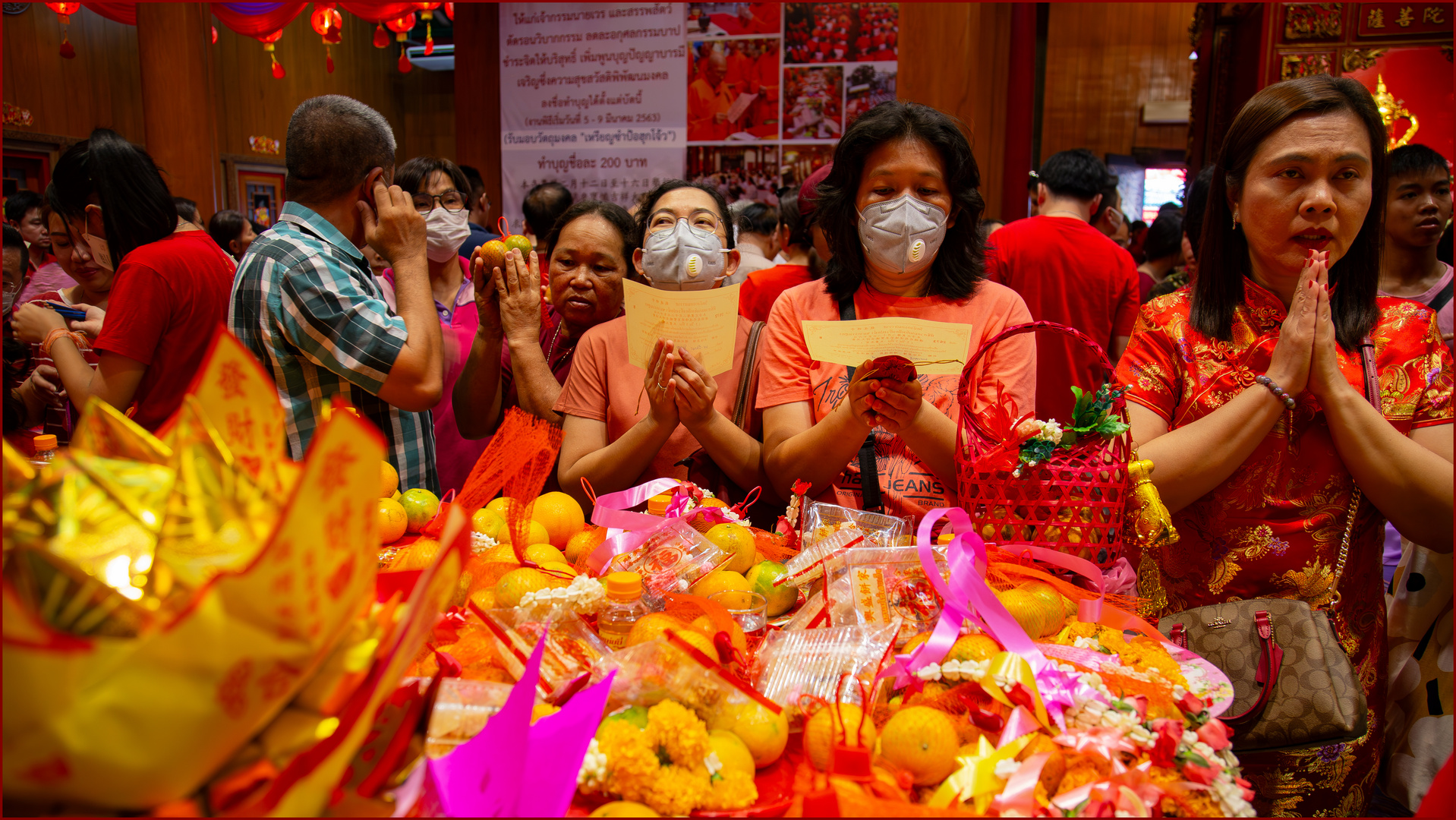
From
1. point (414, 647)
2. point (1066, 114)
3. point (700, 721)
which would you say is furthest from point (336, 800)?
point (1066, 114)

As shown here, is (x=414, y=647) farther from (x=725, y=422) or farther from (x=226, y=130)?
(x=226, y=130)

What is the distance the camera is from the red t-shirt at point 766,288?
11.5 feet

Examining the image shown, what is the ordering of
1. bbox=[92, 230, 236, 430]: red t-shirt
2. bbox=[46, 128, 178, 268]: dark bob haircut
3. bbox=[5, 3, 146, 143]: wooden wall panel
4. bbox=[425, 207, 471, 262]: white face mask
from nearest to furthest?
1. bbox=[92, 230, 236, 430]: red t-shirt
2. bbox=[46, 128, 178, 268]: dark bob haircut
3. bbox=[425, 207, 471, 262]: white face mask
4. bbox=[5, 3, 146, 143]: wooden wall panel

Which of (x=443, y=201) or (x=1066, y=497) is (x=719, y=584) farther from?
(x=443, y=201)

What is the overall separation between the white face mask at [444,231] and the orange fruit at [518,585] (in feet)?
7.18

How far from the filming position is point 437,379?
204 cm

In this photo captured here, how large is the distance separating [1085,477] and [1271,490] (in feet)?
1.71

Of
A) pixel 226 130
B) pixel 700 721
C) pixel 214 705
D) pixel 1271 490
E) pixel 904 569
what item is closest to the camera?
pixel 214 705

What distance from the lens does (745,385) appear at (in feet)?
6.77

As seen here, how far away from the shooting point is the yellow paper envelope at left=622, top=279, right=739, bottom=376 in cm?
164

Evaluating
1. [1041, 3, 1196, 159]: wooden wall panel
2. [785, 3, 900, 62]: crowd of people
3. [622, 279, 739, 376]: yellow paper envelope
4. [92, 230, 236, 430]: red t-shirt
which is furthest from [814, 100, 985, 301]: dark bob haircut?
[1041, 3, 1196, 159]: wooden wall panel

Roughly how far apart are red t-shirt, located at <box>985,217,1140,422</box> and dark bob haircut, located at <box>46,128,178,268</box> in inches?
118

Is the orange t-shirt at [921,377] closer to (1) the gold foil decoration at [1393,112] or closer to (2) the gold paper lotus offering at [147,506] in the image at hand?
(2) the gold paper lotus offering at [147,506]

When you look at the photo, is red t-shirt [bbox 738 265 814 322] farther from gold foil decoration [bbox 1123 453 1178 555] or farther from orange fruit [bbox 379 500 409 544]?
gold foil decoration [bbox 1123 453 1178 555]
